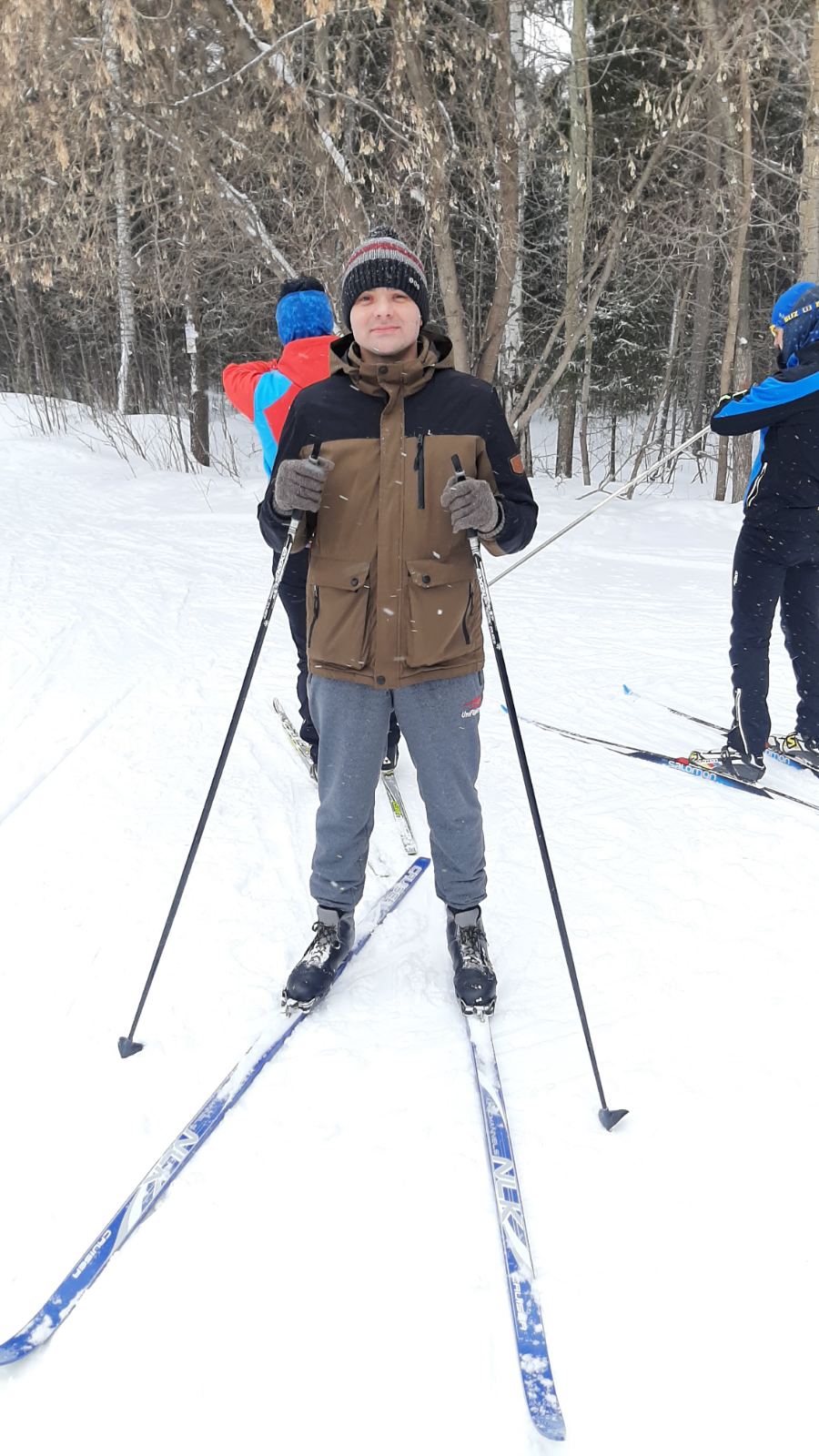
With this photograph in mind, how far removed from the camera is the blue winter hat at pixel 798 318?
331 cm

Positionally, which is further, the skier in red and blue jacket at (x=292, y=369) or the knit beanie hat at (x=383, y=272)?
the skier in red and blue jacket at (x=292, y=369)

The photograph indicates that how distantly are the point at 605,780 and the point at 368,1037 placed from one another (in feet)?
6.55

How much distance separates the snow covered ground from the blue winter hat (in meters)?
1.87

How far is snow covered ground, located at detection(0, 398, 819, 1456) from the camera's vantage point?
139 centimetres

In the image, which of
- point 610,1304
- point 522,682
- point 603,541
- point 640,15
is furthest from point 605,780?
point 640,15

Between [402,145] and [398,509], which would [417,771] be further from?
[402,145]

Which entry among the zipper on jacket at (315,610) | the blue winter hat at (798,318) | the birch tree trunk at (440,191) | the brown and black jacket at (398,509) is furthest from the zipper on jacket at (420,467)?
the birch tree trunk at (440,191)

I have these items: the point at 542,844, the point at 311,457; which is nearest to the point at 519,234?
the point at 311,457

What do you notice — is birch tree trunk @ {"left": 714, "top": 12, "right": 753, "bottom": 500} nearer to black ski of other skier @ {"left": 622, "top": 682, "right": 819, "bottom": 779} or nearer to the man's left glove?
black ski of other skier @ {"left": 622, "top": 682, "right": 819, "bottom": 779}

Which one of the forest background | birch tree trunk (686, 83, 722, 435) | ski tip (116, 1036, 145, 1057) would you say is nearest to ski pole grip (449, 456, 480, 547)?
ski tip (116, 1036, 145, 1057)

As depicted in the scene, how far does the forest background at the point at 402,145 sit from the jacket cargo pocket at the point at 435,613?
563 cm

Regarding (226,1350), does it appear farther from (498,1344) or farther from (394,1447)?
(498,1344)

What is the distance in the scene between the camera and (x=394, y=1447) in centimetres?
131

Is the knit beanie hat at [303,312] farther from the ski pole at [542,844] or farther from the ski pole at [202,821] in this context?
the ski pole at [542,844]
